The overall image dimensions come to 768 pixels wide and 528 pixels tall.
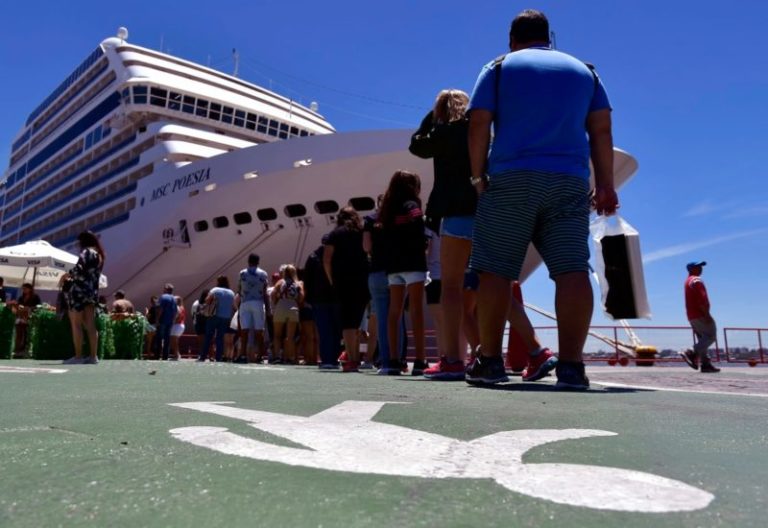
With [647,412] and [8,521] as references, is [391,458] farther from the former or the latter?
[647,412]

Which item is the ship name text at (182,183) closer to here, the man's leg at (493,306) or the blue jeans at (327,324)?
the blue jeans at (327,324)

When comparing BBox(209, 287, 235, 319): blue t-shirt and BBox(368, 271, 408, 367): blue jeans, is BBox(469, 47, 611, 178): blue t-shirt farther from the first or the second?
BBox(209, 287, 235, 319): blue t-shirt

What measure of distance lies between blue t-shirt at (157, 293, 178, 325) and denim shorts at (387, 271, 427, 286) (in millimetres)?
7112

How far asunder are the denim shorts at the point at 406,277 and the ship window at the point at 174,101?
22.0 metres

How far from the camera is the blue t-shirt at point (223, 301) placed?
8766 mm

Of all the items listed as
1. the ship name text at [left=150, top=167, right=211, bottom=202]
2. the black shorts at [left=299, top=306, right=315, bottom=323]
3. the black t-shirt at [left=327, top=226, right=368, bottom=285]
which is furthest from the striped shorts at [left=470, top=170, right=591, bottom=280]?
the ship name text at [left=150, top=167, right=211, bottom=202]

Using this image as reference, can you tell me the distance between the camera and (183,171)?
653 inches

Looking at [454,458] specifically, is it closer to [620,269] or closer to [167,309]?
[620,269]

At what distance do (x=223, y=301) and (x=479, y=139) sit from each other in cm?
673

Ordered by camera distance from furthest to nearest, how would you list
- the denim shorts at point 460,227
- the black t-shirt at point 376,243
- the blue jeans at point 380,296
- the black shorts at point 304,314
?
1. the black shorts at point 304,314
2. the blue jeans at point 380,296
3. the black t-shirt at point 376,243
4. the denim shorts at point 460,227

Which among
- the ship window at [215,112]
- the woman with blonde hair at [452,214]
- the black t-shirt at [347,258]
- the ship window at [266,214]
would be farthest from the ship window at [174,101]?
the woman with blonde hair at [452,214]

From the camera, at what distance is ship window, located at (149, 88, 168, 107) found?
938 inches

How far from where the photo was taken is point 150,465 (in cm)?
93

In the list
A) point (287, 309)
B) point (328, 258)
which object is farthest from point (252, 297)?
point (328, 258)
